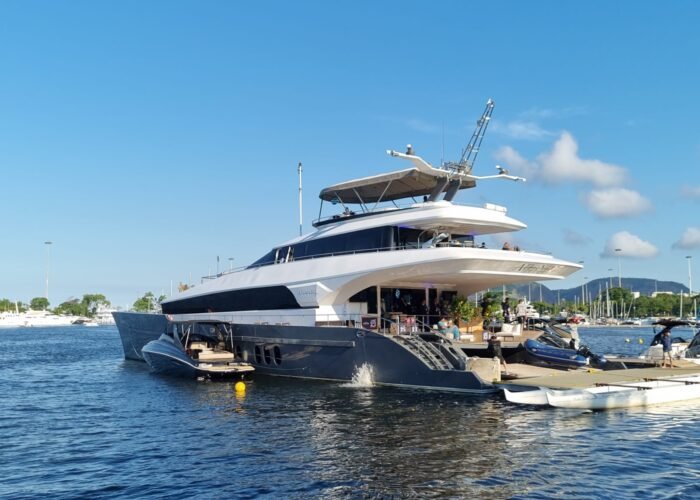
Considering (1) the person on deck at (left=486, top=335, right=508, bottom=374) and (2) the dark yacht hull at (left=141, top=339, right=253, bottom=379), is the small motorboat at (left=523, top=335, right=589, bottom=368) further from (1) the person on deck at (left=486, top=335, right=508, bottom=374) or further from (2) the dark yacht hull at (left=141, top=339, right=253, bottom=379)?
(2) the dark yacht hull at (left=141, top=339, right=253, bottom=379)

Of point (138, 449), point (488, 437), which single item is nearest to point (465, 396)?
point (488, 437)

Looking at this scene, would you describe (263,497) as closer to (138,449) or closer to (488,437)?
(138,449)

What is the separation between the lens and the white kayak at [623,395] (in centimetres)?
1694

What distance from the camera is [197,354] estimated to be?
26.5 metres

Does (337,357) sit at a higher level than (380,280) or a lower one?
lower

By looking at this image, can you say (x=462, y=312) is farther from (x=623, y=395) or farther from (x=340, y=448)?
(x=340, y=448)

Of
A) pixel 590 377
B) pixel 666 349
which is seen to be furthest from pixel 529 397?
pixel 666 349

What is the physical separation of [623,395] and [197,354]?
16507 millimetres

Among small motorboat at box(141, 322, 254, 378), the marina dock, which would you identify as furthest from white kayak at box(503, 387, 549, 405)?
small motorboat at box(141, 322, 254, 378)

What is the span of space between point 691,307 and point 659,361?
148 meters

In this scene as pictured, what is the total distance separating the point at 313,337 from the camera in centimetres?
2291

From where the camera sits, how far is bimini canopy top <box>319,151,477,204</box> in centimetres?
2394

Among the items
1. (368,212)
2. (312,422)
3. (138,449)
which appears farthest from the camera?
(368,212)

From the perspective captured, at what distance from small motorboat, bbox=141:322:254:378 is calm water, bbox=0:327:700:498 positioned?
3905 millimetres
